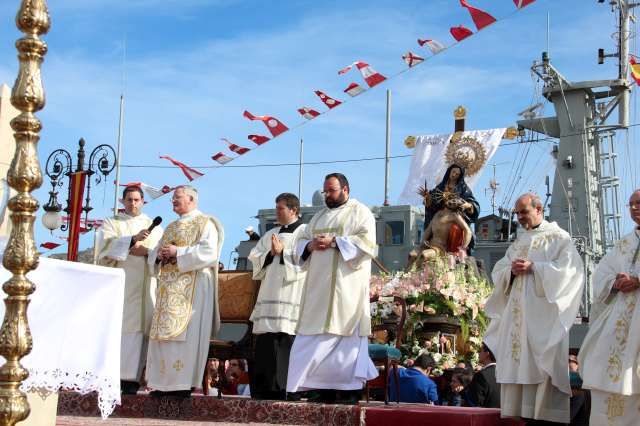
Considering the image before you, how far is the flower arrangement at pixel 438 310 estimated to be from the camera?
39.6 ft

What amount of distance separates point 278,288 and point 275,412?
5.54ft

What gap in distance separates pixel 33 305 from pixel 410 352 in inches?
290

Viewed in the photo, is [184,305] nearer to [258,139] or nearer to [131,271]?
[131,271]

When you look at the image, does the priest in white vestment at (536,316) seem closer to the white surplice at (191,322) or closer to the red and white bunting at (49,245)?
the white surplice at (191,322)

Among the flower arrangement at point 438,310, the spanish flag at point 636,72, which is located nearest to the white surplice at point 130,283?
the flower arrangement at point 438,310

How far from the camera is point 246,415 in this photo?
8578mm

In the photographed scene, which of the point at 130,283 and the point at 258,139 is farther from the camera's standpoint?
the point at 258,139

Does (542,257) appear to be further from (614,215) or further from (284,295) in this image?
(614,215)

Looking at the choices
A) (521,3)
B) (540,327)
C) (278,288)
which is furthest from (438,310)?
(540,327)

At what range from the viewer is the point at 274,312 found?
9586 mm

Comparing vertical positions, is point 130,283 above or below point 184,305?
above

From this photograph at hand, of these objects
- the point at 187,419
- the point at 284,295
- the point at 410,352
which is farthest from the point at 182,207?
the point at 410,352

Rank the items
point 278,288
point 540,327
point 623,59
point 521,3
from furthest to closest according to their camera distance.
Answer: point 623,59, point 521,3, point 278,288, point 540,327

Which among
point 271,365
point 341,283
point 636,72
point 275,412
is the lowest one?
point 275,412
